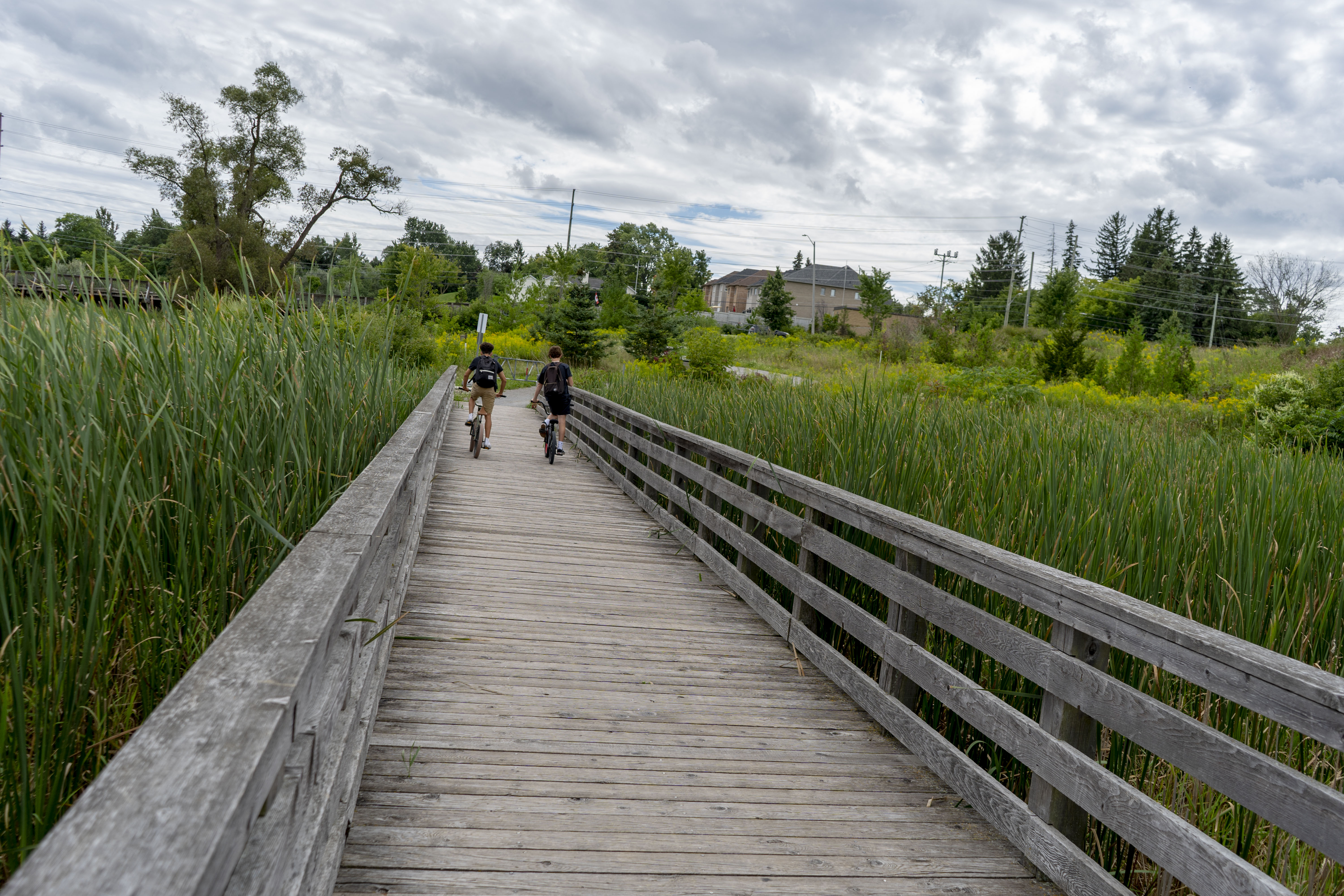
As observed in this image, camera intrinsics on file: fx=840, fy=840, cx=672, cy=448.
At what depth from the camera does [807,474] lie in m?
5.68

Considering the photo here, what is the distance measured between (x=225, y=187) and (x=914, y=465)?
1875 inches

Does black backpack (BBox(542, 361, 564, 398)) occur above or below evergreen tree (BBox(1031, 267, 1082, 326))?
below

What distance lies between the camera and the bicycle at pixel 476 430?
12.0 metres

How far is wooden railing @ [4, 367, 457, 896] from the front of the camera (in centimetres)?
83

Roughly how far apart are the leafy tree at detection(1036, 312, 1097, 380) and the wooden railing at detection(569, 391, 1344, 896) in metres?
23.5

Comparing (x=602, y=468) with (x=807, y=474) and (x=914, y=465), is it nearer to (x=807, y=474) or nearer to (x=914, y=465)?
(x=807, y=474)

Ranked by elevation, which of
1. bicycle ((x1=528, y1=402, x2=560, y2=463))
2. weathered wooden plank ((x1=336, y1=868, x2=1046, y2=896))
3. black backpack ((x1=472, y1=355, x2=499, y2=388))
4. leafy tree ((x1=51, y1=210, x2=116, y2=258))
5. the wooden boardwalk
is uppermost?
leafy tree ((x1=51, y1=210, x2=116, y2=258))

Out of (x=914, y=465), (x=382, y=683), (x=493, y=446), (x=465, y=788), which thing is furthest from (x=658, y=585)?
(x=493, y=446)

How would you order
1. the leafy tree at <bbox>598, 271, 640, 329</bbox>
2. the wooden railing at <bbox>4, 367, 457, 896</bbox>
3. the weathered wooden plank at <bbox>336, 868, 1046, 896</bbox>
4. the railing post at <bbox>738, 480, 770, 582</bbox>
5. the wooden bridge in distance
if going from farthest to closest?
the leafy tree at <bbox>598, 271, 640, 329</bbox>
the railing post at <bbox>738, 480, 770, 582</bbox>
the weathered wooden plank at <bbox>336, 868, 1046, 896</bbox>
the wooden bridge in distance
the wooden railing at <bbox>4, 367, 457, 896</bbox>

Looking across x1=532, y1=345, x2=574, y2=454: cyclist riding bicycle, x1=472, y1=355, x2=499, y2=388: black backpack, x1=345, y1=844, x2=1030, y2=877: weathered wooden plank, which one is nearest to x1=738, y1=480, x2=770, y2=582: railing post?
x1=345, y1=844, x2=1030, y2=877: weathered wooden plank

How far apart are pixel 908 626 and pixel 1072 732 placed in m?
1.03

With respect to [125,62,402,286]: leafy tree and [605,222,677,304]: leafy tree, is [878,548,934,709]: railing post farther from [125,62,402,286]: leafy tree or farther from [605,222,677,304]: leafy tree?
[605,222,677,304]: leafy tree

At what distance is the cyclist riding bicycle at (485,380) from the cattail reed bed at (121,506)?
26.2ft

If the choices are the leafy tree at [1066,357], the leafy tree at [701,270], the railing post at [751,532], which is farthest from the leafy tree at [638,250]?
the railing post at [751,532]
